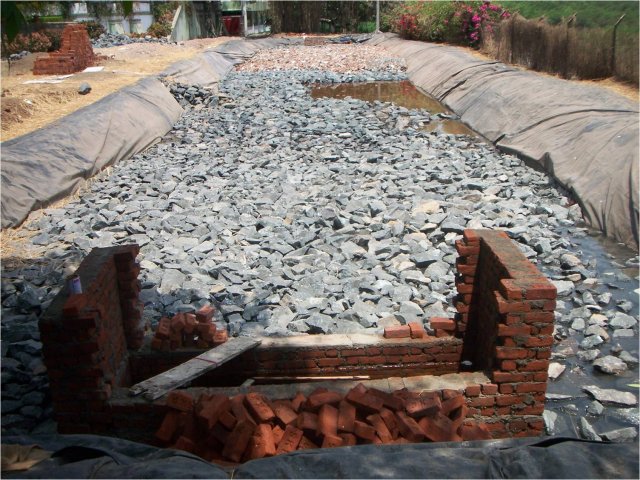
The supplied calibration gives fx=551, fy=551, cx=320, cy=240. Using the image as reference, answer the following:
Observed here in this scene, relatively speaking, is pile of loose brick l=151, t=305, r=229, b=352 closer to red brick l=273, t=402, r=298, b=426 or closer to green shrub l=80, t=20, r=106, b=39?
red brick l=273, t=402, r=298, b=426

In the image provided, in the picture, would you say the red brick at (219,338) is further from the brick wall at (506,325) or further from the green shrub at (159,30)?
the green shrub at (159,30)

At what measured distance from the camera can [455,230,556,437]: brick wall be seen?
3.10 metres

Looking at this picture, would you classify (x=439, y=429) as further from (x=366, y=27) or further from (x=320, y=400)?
(x=366, y=27)

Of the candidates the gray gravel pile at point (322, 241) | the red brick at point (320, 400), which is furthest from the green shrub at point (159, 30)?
the red brick at point (320, 400)

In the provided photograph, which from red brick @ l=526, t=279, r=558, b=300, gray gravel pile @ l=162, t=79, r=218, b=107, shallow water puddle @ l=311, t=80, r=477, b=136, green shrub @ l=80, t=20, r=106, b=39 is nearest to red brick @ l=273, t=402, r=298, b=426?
red brick @ l=526, t=279, r=558, b=300

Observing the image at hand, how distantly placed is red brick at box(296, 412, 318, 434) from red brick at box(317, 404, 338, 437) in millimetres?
26

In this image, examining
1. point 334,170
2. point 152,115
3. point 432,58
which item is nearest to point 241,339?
point 334,170

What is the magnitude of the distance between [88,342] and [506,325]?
2.32m

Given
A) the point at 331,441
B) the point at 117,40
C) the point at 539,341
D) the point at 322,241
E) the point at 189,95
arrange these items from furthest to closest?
1. the point at 117,40
2. the point at 189,95
3. the point at 322,241
4. the point at 539,341
5. the point at 331,441

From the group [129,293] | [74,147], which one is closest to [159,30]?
[74,147]

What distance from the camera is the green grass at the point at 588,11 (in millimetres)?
13633

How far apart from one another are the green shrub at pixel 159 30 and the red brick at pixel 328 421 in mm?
27358

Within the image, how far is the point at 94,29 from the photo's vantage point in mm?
25125

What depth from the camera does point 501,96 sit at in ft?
37.8
